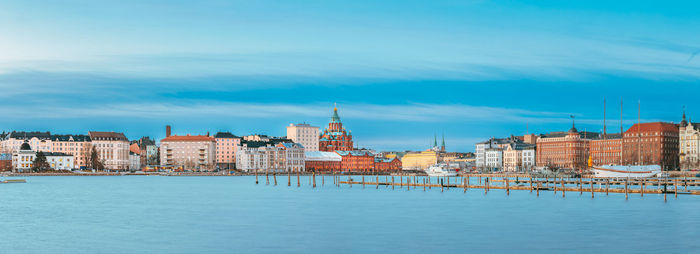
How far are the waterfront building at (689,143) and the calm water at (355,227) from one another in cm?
11748

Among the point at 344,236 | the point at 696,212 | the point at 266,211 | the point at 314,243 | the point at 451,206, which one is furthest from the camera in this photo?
the point at 451,206

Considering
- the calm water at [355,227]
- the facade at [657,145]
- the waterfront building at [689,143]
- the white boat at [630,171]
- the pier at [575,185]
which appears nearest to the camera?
the calm water at [355,227]

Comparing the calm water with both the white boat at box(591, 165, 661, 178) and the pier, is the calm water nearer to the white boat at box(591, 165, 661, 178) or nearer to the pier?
the pier

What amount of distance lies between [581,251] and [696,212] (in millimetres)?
23494

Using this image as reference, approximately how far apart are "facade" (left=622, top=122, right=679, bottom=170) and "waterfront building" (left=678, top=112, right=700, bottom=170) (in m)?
4.64

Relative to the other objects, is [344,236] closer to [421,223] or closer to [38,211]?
[421,223]

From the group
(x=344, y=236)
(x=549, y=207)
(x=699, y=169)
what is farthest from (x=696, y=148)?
(x=344, y=236)

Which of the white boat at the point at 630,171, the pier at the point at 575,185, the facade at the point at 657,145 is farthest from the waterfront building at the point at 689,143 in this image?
the pier at the point at 575,185

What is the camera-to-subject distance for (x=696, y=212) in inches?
2092

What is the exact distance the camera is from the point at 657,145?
188 meters

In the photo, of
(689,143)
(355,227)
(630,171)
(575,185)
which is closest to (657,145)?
(689,143)

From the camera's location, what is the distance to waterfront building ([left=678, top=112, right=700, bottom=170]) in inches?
6875

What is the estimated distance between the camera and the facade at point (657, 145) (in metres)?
186

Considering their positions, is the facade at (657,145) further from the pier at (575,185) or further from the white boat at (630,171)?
the pier at (575,185)
